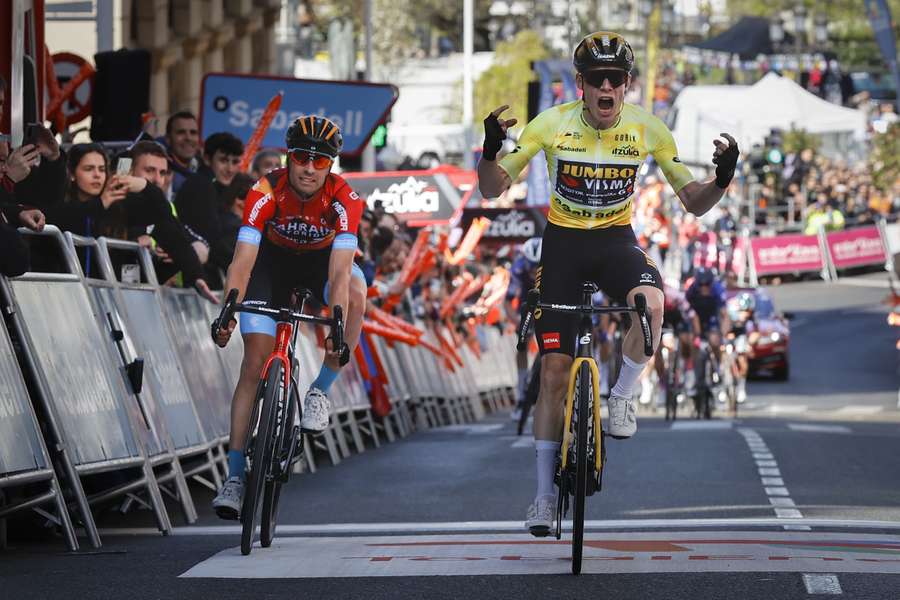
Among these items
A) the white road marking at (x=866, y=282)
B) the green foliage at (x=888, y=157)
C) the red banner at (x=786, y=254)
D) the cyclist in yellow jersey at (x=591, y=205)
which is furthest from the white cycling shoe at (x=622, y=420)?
the green foliage at (x=888, y=157)

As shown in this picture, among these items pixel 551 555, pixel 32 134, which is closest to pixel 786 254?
pixel 32 134

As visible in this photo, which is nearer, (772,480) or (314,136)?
(314,136)

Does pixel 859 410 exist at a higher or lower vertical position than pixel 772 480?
lower

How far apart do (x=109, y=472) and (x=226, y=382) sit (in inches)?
104

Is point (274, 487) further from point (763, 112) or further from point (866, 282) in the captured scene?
point (866, 282)

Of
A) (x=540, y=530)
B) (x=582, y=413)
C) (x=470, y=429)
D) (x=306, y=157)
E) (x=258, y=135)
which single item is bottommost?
(x=470, y=429)

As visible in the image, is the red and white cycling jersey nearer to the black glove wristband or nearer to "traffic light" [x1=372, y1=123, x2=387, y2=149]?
the black glove wristband

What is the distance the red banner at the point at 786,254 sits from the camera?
61.0 meters

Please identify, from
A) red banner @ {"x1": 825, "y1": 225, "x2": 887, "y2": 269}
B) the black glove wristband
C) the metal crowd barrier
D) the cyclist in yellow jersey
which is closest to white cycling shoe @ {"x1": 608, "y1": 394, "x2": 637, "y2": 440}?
the cyclist in yellow jersey

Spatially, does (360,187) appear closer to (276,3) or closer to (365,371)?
(365,371)

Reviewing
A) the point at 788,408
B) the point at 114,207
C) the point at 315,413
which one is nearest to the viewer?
the point at 315,413

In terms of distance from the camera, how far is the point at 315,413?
1012cm

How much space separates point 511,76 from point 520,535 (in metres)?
78.8

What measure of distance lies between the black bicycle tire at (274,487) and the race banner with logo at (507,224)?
2582 cm
